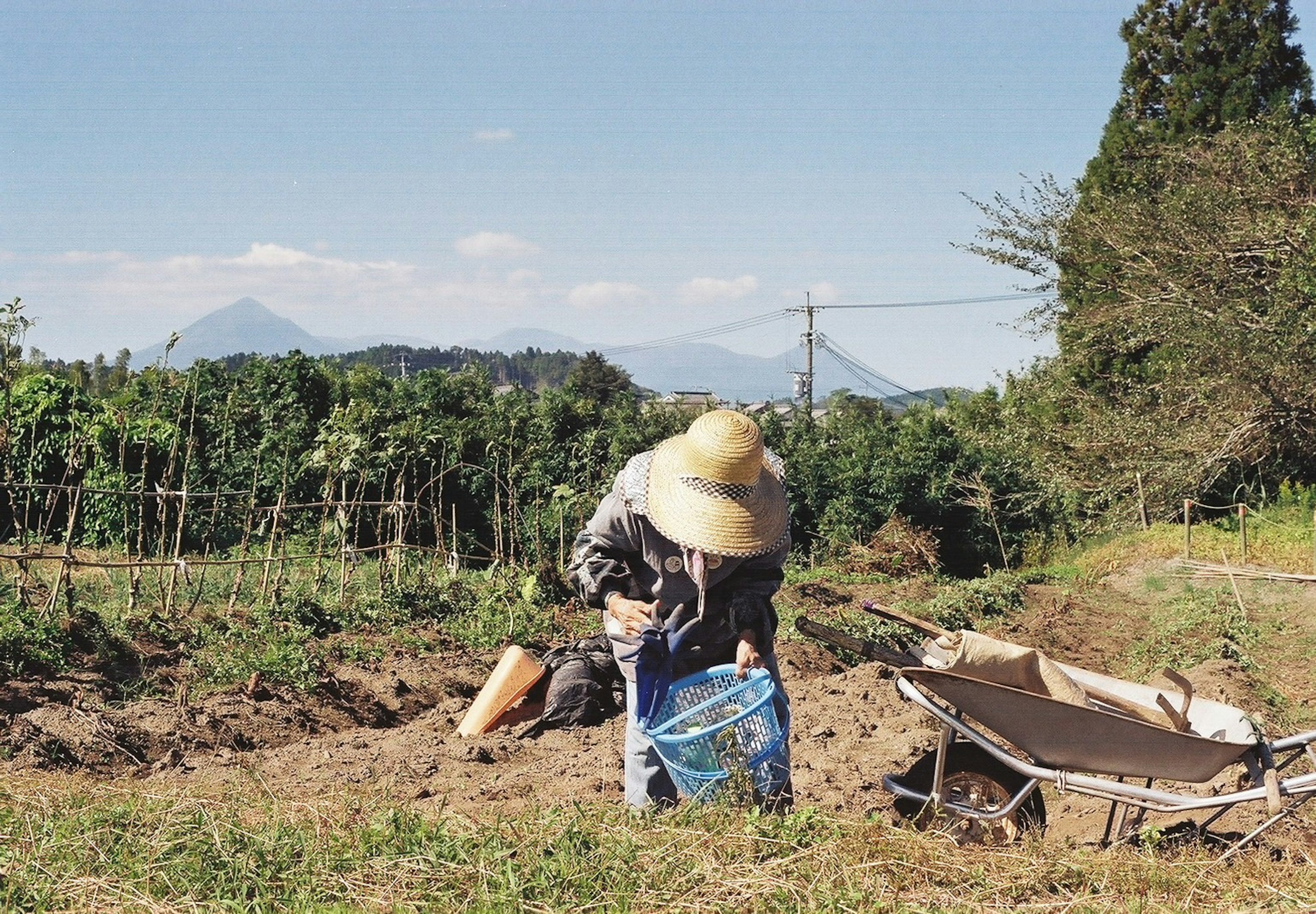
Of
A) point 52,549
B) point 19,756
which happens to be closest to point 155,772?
point 19,756

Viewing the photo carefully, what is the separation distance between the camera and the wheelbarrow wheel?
4.22m

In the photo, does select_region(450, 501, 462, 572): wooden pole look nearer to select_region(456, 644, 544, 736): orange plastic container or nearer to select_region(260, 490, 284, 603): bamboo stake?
select_region(260, 490, 284, 603): bamboo stake

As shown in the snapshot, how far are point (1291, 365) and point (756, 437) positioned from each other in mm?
11995

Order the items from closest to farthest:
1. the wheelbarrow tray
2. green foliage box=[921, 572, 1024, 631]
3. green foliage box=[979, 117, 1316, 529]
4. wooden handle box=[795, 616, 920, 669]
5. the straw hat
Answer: the straw hat
the wheelbarrow tray
wooden handle box=[795, 616, 920, 669]
green foliage box=[921, 572, 1024, 631]
green foliage box=[979, 117, 1316, 529]

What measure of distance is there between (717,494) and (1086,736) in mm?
1466

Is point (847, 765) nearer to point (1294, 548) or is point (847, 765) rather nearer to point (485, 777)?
point (485, 777)

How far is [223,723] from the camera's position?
6020 millimetres

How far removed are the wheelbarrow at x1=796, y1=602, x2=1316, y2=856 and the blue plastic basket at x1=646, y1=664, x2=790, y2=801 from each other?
1.96 feet

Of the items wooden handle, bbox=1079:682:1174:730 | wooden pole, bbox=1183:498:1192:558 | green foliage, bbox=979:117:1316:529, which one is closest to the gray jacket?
wooden handle, bbox=1079:682:1174:730

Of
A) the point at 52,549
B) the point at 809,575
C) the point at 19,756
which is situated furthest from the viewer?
the point at 809,575

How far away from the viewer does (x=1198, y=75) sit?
720 inches

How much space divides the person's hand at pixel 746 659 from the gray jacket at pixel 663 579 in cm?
5

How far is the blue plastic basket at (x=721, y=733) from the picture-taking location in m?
3.46

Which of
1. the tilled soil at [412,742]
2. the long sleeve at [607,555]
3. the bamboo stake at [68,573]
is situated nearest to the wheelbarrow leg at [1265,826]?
the tilled soil at [412,742]
